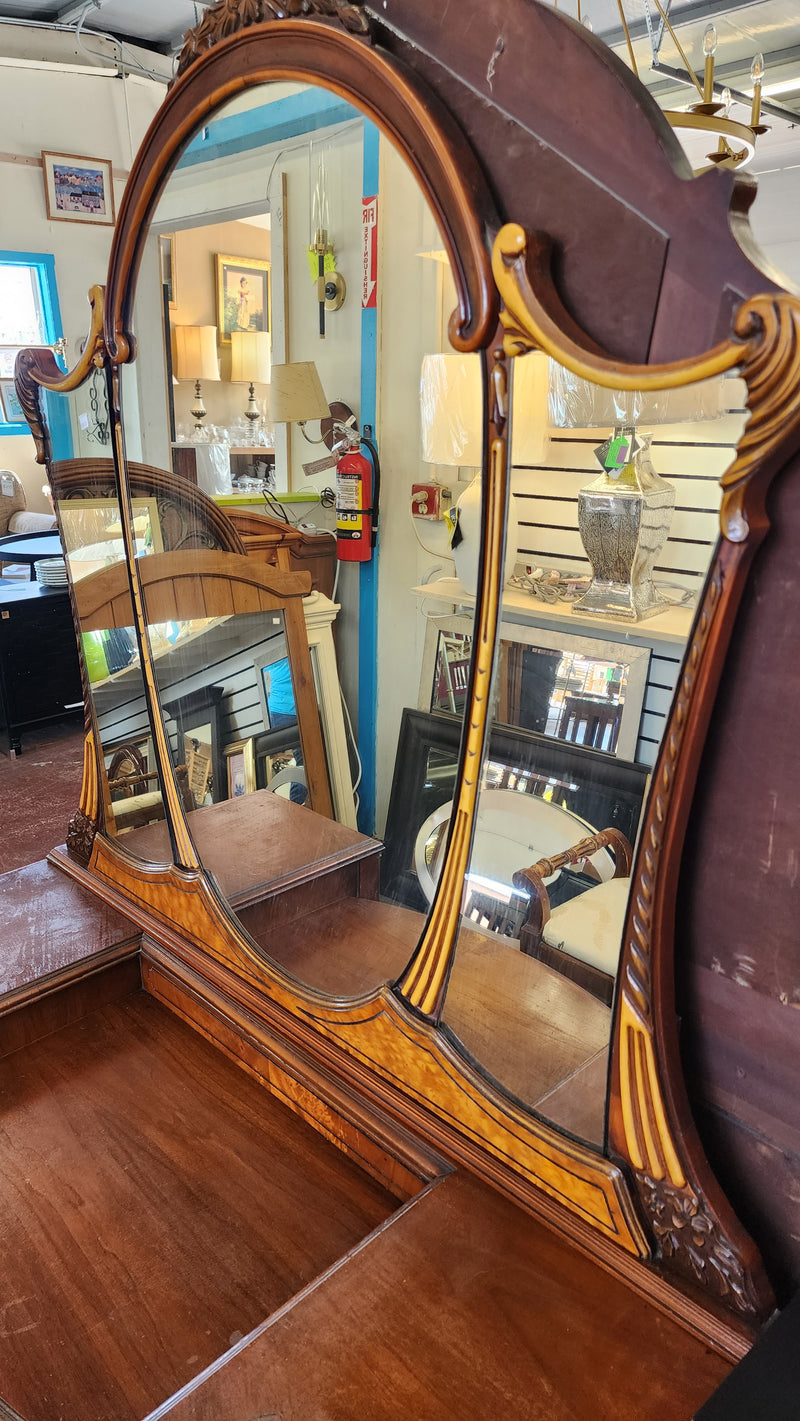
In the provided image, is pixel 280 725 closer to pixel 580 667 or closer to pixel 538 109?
pixel 580 667

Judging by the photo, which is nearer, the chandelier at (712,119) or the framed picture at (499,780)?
the framed picture at (499,780)

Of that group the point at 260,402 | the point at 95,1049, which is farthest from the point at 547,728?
the point at 95,1049

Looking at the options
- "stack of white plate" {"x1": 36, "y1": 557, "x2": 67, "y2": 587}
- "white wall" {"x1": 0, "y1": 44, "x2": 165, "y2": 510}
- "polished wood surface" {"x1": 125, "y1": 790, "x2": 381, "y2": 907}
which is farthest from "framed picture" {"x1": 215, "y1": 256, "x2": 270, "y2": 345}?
"white wall" {"x1": 0, "y1": 44, "x2": 165, "y2": 510}

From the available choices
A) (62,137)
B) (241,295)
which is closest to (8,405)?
(62,137)

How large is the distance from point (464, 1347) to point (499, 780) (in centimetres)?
44

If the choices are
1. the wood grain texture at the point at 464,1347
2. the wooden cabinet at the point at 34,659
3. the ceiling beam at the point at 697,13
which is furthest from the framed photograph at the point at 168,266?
the wooden cabinet at the point at 34,659

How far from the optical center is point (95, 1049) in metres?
1.21

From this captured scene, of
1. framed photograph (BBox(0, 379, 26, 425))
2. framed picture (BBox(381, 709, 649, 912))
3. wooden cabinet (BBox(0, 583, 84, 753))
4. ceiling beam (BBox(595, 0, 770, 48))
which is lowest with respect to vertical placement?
wooden cabinet (BBox(0, 583, 84, 753))

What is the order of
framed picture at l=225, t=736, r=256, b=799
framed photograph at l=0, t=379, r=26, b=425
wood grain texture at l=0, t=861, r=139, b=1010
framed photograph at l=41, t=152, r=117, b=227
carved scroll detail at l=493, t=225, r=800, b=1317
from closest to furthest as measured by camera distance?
carved scroll detail at l=493, t=225, r=800, b=1317, framed picture at l=225, t=736, r=256, b=799, wood grain texture at l=0, t=861, r=139, b=1010, framed photograph at l=41, t=152, r=117, b=227, framed photograph at l=0, t=379, r=26, b=425

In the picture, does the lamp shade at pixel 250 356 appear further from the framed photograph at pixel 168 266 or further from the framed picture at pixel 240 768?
the framed picture at pixel 240 768

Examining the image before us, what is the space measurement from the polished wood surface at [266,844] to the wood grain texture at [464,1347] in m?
0.38

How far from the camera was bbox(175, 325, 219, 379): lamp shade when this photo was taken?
3.41 ft

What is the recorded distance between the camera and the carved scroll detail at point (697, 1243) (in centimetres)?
67

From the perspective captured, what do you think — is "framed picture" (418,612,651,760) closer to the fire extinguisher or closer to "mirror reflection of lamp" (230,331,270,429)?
the fire extinguisher
